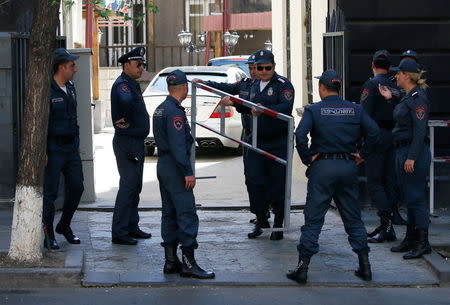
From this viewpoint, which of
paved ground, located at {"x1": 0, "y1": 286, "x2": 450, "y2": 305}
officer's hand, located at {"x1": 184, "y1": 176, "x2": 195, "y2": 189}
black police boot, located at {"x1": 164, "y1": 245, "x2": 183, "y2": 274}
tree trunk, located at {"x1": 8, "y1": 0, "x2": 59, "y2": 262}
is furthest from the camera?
tree trunk, located at {"x1": 8, "y1": 0, "x2": 59, "y2": 262}

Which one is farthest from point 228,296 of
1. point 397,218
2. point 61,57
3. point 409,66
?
point 397,218

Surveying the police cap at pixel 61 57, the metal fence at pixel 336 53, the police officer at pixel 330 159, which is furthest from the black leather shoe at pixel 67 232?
the metal fence at pixel 336 53

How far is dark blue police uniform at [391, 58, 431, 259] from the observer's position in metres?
7.87

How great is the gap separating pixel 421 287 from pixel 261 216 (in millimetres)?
2115

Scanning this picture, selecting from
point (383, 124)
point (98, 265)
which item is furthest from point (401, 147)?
point (98, 265)

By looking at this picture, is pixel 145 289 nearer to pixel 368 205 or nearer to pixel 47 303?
pixel 47 303

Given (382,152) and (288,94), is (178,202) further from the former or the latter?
(382,152)

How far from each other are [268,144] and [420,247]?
1.81 metres

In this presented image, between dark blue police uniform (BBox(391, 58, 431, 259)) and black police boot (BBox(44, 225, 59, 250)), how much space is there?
3.16 meters

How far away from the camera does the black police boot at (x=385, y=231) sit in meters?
8.70

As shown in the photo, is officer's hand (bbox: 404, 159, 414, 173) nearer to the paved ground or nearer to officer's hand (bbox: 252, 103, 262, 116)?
the paved ground

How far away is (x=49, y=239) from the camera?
8.27 meters

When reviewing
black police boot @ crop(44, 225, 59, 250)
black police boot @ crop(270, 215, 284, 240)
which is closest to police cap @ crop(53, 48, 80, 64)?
black police boot @ crop(44, 225, 59, 250)

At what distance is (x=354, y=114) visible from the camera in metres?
7.16
